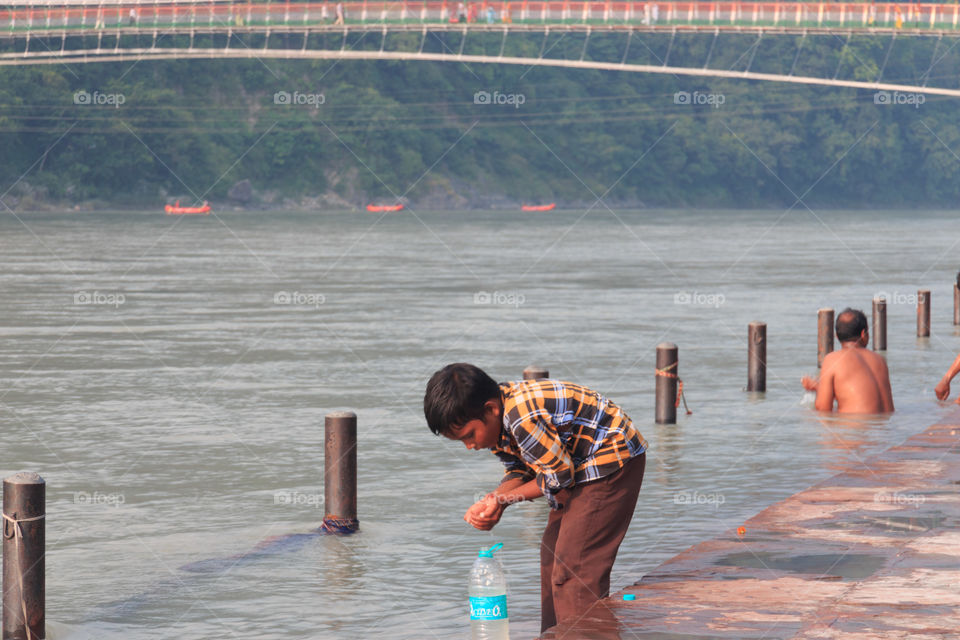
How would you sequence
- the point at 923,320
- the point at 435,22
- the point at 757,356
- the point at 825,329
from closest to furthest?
1. the point at 757,356
2. the point at 825,329
3. the point at 923,320
4. the point at 435,22

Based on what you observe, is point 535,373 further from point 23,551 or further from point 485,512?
point 485,512

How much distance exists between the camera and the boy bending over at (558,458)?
5414 millimetres

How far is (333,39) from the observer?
372 ft

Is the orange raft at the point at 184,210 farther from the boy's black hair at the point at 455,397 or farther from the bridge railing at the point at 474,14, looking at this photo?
the boy's black hair at the point at 455,397

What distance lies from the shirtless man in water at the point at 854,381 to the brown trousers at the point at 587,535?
720 cm

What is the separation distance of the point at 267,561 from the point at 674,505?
10.00ft

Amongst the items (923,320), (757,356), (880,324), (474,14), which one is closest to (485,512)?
(757,356)

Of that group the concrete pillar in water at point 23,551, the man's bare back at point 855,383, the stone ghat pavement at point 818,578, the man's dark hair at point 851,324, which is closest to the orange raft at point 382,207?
the man's bare back at point 855,383

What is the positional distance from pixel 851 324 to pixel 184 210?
98.4 meters

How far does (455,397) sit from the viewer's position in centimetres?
536

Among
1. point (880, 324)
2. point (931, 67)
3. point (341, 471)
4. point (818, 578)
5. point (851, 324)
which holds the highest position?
point (931, 67)

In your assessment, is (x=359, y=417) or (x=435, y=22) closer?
(x=359, y=417)

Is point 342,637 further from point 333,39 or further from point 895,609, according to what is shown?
point 333,39

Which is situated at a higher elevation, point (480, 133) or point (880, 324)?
point (480, 133)
